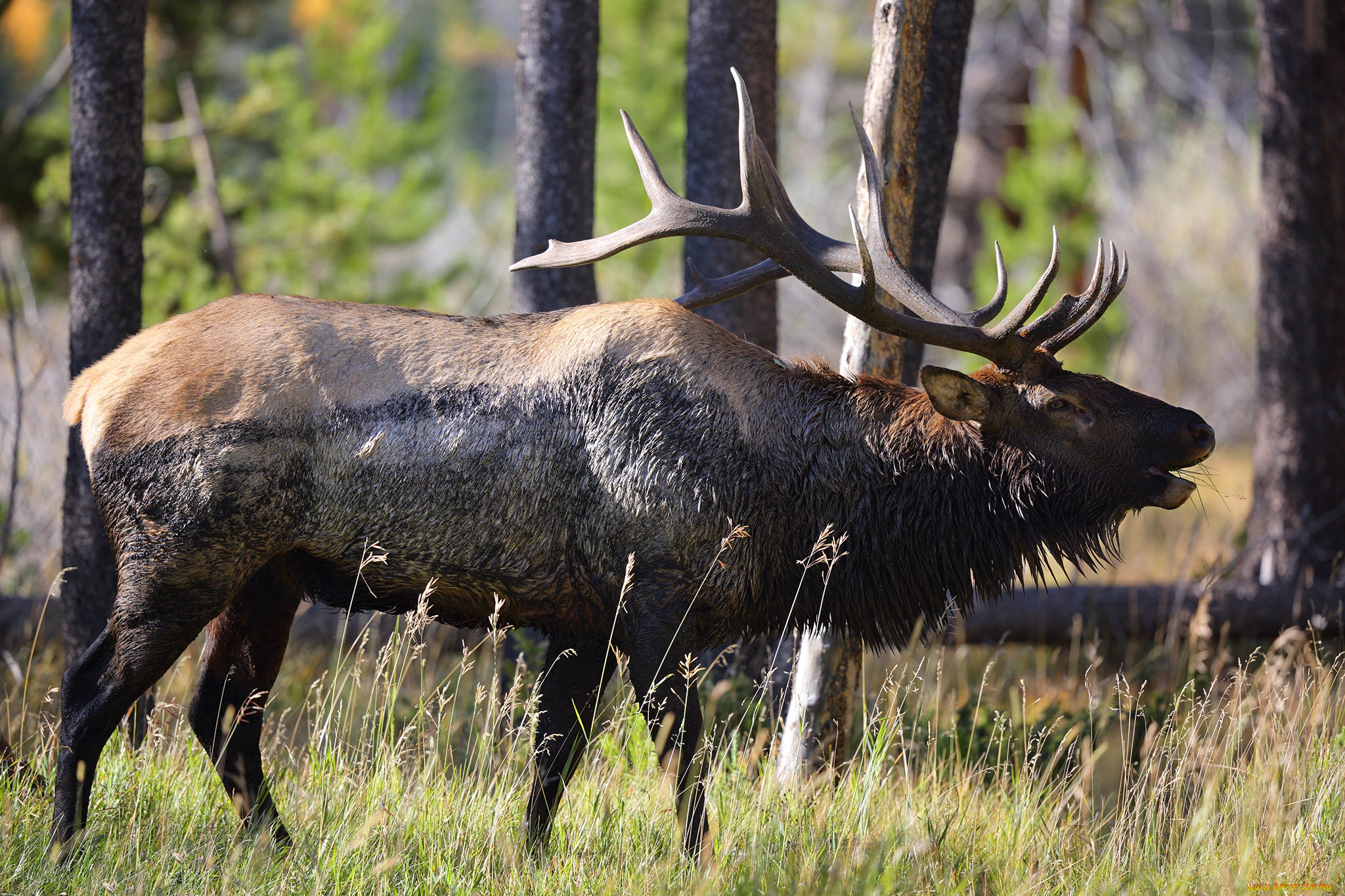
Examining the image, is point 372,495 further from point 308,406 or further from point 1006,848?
point 1006,848

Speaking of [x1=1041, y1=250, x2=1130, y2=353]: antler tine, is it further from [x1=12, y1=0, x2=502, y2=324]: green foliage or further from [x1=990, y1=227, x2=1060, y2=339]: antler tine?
[x1=12, y1=0, x2=502, y2=324]: green foliage

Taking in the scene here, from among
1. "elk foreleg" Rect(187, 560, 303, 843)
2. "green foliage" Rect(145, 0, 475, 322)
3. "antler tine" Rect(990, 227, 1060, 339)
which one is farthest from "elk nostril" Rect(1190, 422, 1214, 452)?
"green foliage" Rect(145, 0, 475, 322)

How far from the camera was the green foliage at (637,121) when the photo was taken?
661 inches

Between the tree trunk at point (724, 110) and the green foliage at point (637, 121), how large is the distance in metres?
10.0

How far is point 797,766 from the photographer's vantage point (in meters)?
4.05

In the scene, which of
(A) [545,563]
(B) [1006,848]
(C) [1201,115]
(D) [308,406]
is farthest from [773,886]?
(C) [1201,115]

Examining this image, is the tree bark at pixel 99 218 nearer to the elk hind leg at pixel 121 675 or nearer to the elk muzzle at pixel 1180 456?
the elk hind leg at pixel 121 675

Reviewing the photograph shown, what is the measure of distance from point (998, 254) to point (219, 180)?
1196 centimetres

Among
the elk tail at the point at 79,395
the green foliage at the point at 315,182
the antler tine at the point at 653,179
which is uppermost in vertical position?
the green foliage at the point at 315,182

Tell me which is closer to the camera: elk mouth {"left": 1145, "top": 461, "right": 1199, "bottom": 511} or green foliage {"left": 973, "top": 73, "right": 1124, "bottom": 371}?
elk mouth {"left": 1145, "top": 461, "right": 1199, "bottom": 511}

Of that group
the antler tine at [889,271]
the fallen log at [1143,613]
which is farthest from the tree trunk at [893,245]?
the fallen log at [1143,613]

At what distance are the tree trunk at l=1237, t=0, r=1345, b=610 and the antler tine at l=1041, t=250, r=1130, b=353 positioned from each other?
147 inches

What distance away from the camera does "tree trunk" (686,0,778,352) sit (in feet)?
18.4

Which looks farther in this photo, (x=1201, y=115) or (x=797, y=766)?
(x=1201, y=115)
